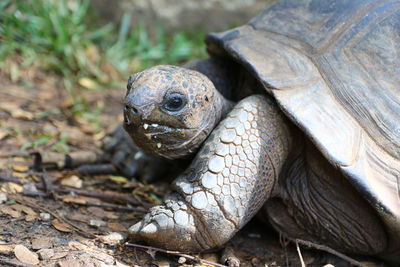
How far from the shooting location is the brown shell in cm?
266

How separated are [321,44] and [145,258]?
164 cm

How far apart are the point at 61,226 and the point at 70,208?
12.6 inches

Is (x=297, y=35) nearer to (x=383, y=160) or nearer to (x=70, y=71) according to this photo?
(x=383, y=160)

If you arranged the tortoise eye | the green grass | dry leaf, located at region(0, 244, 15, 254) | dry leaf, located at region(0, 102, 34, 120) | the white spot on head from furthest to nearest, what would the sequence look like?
the green grass → dry leaf, located at region(0, 102, 34, 120) → the tortoise eye → the white spot on head → dry leaf, located at region(0, 244, 15, 254)

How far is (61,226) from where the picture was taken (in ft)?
9.41

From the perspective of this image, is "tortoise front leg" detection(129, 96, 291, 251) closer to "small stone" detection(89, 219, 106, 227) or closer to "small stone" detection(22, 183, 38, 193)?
"small stone" detection(89, 219, 106, 227)

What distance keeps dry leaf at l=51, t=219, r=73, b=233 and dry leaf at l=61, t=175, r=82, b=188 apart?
1.90ft

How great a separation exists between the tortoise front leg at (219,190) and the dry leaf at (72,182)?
3.17ft

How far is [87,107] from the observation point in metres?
4.82

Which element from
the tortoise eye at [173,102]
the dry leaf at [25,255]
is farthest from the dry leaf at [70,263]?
the tortoise eye at [173,102]

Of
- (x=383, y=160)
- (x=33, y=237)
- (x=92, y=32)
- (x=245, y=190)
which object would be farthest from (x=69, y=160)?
(x=92, y=32)

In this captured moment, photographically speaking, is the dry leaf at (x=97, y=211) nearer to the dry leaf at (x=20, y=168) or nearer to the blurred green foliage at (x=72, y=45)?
the dry leaf at (x=20, y=168)

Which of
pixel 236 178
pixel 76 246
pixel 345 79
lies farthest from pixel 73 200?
pixel 345 79

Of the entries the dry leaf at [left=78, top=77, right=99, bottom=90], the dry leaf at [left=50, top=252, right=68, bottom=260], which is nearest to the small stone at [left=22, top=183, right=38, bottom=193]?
the dry leaf at [left=50, top=252, right=68, bottom=260]
